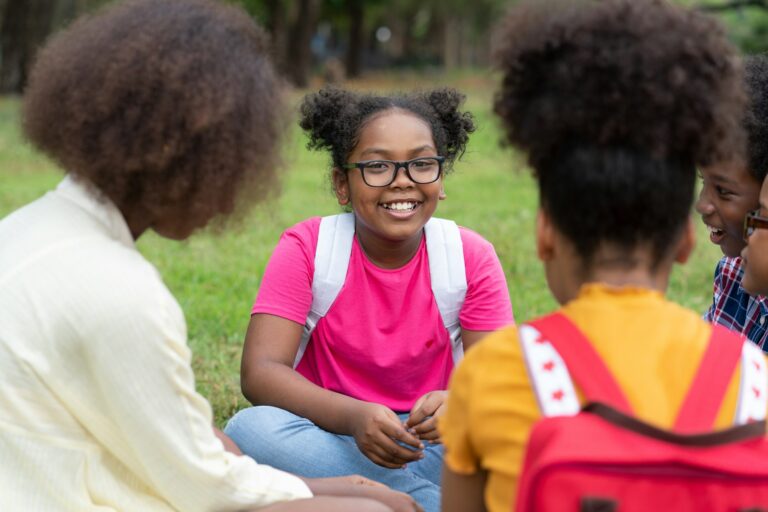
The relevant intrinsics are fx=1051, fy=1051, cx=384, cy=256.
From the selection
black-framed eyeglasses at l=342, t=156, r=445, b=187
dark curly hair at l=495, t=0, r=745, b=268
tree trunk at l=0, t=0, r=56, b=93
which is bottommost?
black-framed eyeglasses at l=342, t=156, r=445, b=187

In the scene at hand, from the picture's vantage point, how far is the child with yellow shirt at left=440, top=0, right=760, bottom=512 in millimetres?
1689

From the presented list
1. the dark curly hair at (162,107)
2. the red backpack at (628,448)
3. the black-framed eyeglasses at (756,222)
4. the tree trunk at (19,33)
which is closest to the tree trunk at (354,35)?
the tree trunk at (19,33)

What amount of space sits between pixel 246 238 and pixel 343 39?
172ft

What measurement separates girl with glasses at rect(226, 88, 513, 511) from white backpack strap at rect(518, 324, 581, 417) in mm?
1380

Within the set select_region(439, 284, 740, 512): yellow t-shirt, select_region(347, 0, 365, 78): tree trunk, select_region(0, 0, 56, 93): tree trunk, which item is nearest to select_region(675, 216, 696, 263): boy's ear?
select_region(439, 284, 740, 512): yellow t-shirt

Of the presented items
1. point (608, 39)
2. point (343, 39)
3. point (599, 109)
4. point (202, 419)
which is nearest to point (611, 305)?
point (599, 109)

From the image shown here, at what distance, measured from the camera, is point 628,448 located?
1.55 metres

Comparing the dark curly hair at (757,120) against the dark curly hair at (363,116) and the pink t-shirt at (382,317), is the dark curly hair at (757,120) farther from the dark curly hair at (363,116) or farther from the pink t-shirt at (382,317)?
the dark curly hair at (363,116)

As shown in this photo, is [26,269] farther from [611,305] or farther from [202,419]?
[611,305]

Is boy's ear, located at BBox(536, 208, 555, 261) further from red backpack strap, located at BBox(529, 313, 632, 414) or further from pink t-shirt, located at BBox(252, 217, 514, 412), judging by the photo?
pink t-shirt, located at BBox(252, 217, 514, 412)

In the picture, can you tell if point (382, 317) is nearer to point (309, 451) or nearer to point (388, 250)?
point (388, 250)

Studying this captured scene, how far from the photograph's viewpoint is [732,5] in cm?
1496

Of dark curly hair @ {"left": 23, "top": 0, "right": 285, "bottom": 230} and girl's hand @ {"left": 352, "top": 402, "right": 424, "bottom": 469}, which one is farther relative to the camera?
girl's hand @ {"left": 352, "top": 402, "right": 424, "bottom": 469}

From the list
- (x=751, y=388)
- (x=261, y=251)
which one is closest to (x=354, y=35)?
(x=261, y=251)
